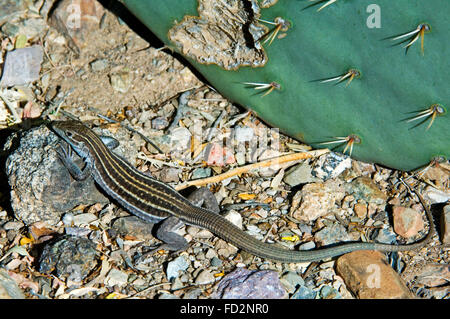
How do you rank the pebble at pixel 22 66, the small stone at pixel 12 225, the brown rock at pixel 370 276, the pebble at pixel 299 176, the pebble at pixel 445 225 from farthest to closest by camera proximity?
the pebble at pixel 22 66, the pebble at pixel 299 176, the small stone at pixel 12 225, the pebble at pixel 445 225, the brown rock at pixel 370 276

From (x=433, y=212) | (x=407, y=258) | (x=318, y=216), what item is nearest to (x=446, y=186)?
(x=433, y=212)

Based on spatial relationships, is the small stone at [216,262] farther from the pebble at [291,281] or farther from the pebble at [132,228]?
the pebble at [132,228]

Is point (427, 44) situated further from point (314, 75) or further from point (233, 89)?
point (233, 89)

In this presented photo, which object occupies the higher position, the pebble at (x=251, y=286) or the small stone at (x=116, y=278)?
the small stone at (x=116, y=278)

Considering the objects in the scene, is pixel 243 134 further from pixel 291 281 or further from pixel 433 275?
pixel 433 275

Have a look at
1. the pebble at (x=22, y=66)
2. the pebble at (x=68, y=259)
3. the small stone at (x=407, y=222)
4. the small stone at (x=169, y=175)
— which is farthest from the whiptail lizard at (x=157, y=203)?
the pebble at (x=22, y=66)

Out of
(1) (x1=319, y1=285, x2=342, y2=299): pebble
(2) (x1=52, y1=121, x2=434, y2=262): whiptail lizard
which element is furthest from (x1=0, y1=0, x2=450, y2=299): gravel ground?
(2) (x1=52, y1=121, x2=434, y2=262): whiptail lizard
